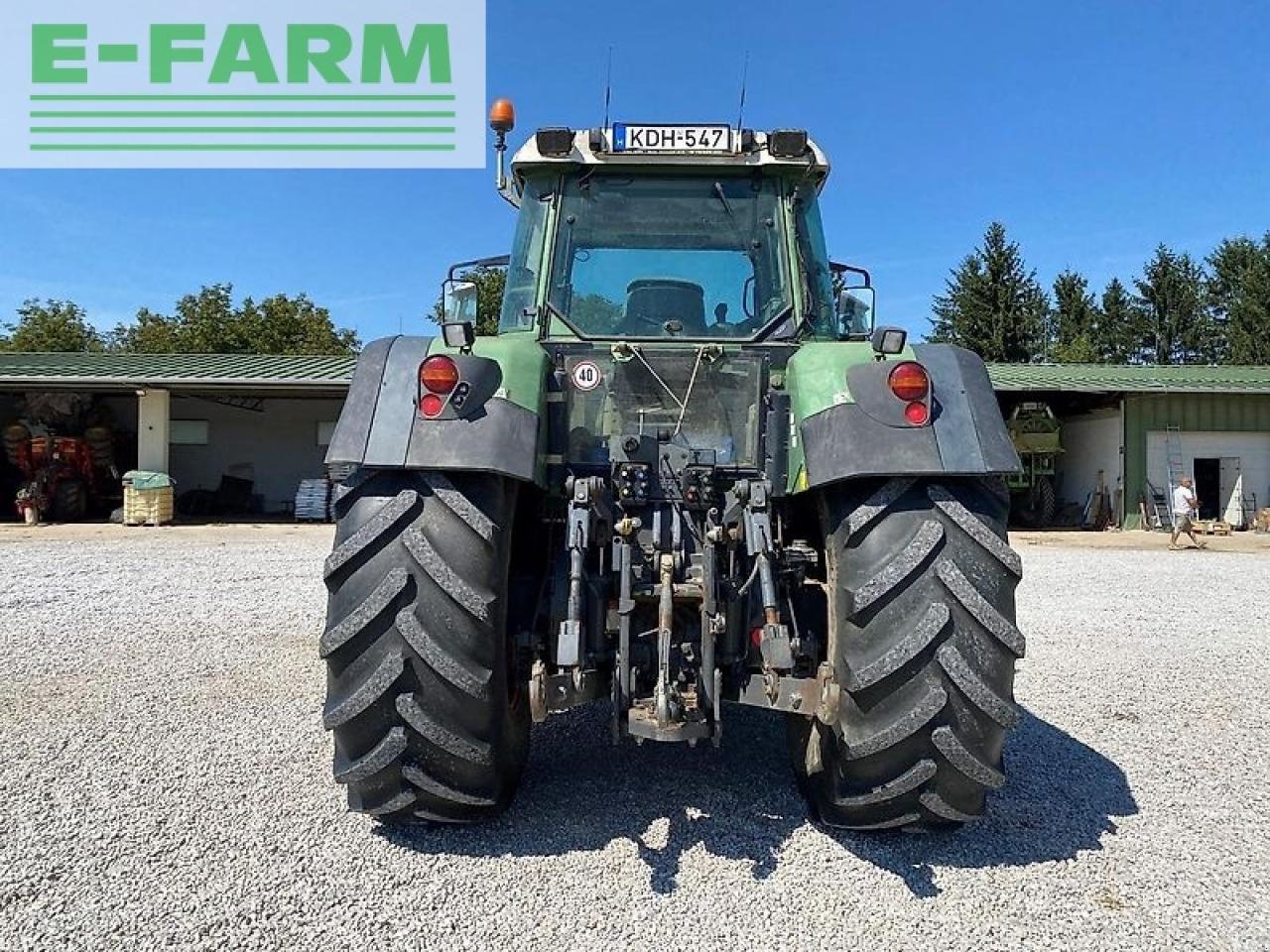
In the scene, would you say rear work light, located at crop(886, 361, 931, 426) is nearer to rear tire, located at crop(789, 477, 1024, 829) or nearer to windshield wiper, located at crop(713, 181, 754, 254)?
rear tire, located at crop(789, 477, 1024, 829)

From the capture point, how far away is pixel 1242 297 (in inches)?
1550

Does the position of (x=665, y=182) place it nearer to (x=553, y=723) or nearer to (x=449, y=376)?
(x=449, y=376)

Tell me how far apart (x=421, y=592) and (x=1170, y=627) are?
24.3 feet

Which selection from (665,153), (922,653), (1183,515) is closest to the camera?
(922,653)

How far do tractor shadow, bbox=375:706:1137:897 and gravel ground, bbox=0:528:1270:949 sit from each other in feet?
0.04

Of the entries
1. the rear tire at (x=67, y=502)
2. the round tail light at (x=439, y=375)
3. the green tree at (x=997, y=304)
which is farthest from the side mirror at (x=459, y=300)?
the green tree at (x=997, y=304)

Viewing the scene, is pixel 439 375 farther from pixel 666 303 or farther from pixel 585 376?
pixel 666 303

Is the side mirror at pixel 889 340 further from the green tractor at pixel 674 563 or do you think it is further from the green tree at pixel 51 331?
the green tree at pixel 51 331

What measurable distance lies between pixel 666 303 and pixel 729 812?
207cm

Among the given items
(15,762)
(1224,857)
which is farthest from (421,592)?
(1224,857)

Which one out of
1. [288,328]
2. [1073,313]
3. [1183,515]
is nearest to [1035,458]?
[1183,515]

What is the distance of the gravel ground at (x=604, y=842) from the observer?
254cm

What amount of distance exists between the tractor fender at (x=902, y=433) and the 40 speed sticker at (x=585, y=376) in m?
0.88

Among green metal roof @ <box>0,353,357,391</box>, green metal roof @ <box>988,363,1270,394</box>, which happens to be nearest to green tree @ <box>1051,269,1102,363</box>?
green metal roof @ <box>988,363,1270,394</box>
